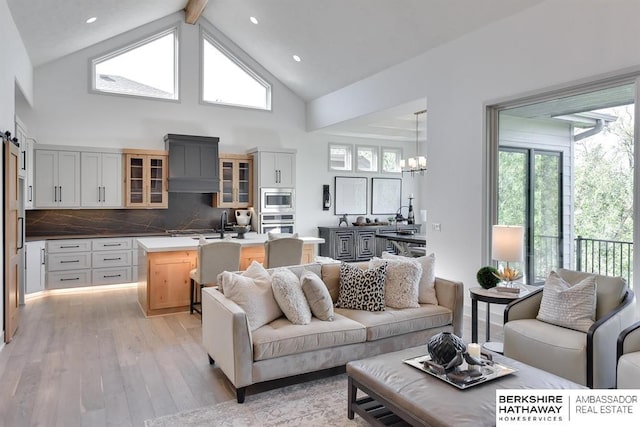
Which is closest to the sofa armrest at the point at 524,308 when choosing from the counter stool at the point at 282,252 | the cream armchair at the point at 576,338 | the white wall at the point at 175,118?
the cream armchair at the point at 576,338

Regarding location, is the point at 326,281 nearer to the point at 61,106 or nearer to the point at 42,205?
the point at 42,205

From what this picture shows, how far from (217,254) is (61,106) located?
4.35 m

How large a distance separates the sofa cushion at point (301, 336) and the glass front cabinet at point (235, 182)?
16.7 feet

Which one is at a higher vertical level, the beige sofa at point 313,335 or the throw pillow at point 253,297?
the throw pillow at point 253,297

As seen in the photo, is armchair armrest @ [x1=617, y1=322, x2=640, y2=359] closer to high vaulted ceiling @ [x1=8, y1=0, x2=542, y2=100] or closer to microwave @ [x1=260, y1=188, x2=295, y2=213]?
high vaulted ceiling @ [x1=8, y1=0, x2=542, y2=100]

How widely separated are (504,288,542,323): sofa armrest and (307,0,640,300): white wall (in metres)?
1.40

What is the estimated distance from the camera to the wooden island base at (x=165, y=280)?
5211 millimetres

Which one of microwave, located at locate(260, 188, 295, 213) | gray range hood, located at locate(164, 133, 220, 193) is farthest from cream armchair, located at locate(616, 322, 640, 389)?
gray range hood, located at locate(164, 133, 220, 193)

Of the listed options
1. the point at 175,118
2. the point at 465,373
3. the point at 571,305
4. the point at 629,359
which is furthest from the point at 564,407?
the point at 175,118

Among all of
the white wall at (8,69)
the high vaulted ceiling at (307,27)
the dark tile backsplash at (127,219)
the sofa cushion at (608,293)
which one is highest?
Result: the high vaulted ceiling at (307,27)

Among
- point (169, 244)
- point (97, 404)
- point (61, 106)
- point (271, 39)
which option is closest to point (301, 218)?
point (271, 39)

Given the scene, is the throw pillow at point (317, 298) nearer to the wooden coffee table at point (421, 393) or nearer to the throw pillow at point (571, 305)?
the wooden coffee table at point (421, 393)

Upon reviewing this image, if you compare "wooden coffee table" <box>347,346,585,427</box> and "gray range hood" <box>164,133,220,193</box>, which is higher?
"gray range hood" <box>164,133,220,193</box>

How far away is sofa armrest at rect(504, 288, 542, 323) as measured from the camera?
363 cm
